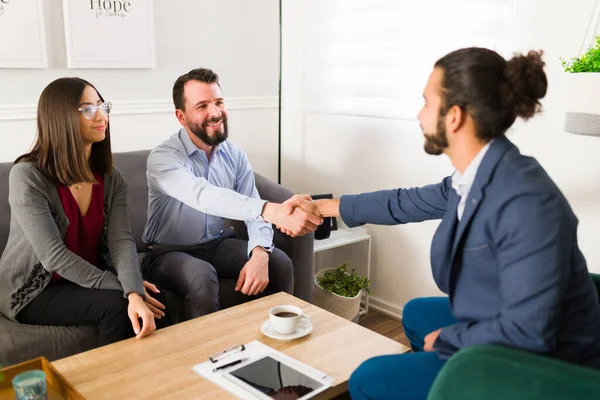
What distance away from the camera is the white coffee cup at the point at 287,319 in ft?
5.41

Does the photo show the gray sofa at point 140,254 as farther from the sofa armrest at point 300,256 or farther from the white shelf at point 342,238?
the white shelf at point 342,238

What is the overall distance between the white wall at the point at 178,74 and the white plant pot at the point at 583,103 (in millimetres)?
1873

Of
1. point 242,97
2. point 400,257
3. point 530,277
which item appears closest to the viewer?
point 530,277

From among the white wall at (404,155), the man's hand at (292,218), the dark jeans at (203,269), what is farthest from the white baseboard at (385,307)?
the man's hand at (292,218)

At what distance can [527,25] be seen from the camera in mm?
2311

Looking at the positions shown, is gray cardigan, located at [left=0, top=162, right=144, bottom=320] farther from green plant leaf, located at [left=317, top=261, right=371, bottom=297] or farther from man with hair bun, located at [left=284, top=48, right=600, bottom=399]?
green plant leaf, located at [left=317, top=261, right=371, bottom=297]

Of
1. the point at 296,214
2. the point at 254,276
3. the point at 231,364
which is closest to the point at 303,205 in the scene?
the point at 296,214

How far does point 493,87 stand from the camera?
1319 millimetres

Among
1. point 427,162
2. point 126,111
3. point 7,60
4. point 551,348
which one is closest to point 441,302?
point 551,348

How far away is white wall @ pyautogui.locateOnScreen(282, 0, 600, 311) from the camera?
224cm

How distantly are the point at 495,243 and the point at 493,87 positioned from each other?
35 cm

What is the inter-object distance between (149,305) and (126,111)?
1.19 meters

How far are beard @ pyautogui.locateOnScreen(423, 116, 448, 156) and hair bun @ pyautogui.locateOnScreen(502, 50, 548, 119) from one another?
16 cm

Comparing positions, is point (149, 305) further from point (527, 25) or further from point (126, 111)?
point (527, 25)
